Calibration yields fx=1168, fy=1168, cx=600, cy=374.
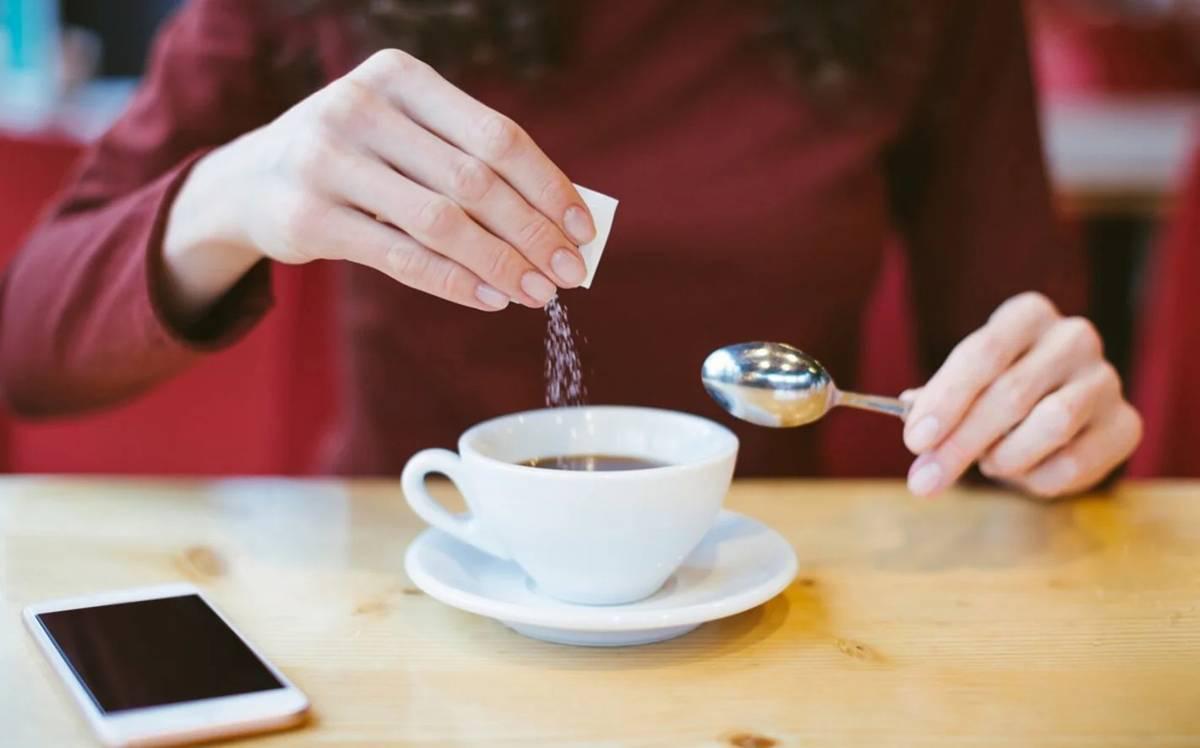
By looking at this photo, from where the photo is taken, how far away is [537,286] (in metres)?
0.67

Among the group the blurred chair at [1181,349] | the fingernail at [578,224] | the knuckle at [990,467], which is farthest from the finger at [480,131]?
the blurred chair at [1181,349]

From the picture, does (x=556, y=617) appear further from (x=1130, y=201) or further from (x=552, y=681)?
(x=1130, y=201)

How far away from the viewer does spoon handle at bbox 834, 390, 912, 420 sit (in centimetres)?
75

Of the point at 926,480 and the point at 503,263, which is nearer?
the point at 503,263

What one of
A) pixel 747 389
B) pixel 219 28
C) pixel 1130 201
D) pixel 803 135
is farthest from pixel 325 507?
pixel 1130 201

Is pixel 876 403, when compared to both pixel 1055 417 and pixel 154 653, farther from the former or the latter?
pixel 154 653

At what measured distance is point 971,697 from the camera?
1.94ft

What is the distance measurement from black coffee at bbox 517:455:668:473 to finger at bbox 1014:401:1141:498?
310 mm

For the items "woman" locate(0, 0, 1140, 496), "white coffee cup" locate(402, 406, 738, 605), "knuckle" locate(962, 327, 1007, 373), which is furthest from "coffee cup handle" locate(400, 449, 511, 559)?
"knuckle" locate(962, 327, 1007, 373)

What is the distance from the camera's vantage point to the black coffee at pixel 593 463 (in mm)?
744

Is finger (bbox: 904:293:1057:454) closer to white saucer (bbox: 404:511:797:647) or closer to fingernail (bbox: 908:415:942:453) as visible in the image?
fingernail (bbox: 908:415:942:453)

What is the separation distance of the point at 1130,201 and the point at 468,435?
2.59 metres

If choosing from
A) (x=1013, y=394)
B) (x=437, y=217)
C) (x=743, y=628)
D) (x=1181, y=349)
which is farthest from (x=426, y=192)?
(x=1181, y=349)

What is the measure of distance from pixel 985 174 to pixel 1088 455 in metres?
0.45
